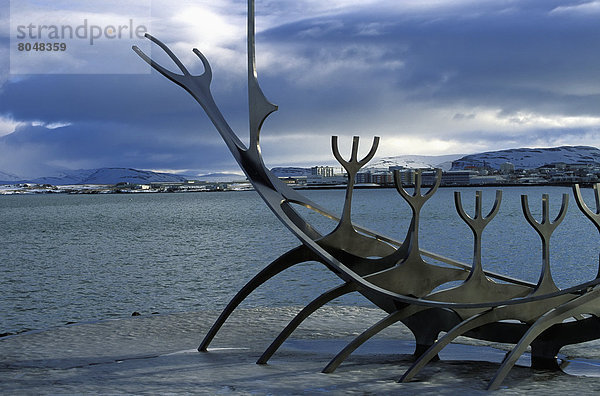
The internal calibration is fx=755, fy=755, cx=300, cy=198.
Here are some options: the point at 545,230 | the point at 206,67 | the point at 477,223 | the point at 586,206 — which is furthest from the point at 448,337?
the point at 206,67

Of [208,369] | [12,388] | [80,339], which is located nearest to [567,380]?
[208,369]

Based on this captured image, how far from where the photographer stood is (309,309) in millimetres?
10781

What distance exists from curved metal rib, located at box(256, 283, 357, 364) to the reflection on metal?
0.01 m

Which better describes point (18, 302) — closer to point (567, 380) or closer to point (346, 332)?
point (346, 332)

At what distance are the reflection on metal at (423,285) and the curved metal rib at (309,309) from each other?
0.6 inches

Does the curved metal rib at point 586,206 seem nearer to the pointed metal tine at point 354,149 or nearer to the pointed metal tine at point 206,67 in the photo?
the pointed metal tine at point 354,149

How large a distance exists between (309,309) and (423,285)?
1657 mm

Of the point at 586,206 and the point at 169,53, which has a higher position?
the point at 169,53

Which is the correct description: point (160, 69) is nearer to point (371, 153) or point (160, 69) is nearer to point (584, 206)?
point (371, 153)

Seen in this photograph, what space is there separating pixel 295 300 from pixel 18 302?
31.3 feet

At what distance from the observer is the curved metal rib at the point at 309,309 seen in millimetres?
10484

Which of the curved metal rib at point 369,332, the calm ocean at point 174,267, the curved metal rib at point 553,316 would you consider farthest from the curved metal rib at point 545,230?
the calm ocean at point 174,267

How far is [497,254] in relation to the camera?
140ft

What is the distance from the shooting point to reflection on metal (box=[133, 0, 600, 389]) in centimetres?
977
